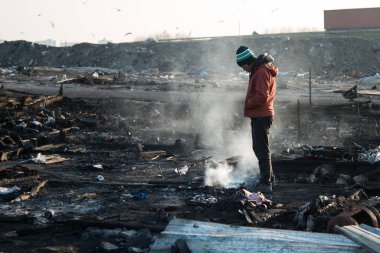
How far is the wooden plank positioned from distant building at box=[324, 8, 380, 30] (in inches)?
1896

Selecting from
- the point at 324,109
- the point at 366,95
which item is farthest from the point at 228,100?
the point at 366,95

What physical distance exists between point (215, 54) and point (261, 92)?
128ft

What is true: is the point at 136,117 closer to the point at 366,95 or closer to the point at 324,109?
the point at 324,109

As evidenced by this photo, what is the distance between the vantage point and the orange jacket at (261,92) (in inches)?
301

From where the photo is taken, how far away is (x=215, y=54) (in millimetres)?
46375

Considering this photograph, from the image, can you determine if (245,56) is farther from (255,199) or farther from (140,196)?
(140,196)

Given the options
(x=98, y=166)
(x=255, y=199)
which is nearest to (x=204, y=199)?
(x=255, y=199)

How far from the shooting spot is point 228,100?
19.1m

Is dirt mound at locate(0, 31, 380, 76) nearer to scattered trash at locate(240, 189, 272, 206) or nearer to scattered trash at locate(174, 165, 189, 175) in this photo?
scattered trash at locate(174, 165, 189, 175)

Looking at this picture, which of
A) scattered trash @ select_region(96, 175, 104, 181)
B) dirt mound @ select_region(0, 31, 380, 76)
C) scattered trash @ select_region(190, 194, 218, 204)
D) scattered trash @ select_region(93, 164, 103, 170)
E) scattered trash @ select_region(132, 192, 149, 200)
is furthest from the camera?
dirt mound @ select_region(0, 31, 380, 76)

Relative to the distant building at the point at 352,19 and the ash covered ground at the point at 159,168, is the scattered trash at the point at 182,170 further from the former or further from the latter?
the distant building at the point at 352,19

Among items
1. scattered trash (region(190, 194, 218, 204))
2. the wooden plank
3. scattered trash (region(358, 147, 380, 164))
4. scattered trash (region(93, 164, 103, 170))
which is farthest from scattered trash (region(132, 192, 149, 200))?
scattered trash (region(358, 147, 380, 164))

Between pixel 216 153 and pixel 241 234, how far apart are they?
5860 millimetres

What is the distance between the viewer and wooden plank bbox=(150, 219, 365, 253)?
470cm
